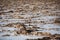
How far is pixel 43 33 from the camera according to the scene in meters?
1.16

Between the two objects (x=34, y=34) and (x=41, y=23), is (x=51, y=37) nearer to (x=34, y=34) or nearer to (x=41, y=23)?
(x=34, y=34)

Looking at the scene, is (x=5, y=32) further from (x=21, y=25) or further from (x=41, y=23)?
(x=41, y=23)

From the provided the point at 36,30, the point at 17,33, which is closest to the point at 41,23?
the point at 36,30

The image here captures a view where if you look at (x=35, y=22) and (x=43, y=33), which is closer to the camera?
(x=43, y=33)

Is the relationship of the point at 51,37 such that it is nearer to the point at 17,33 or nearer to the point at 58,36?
the point at 58,36

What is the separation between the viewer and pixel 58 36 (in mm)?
1073

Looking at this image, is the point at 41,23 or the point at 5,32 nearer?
the point at 5,32

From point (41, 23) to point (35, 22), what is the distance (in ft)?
0.22

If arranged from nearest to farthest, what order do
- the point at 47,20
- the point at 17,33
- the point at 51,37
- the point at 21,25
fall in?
1. the point at 51,37
2. the point at 17,33
3. the point at 21,25
4. the point at 47,20

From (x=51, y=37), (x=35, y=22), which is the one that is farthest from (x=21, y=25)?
(x=51, y=37)

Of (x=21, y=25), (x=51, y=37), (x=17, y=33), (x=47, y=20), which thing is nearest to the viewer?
(x=51, y=37)

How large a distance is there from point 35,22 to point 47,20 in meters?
0.11

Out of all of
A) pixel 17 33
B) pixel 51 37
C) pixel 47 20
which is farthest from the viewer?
pixel 47 20

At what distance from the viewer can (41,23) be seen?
55.2 inches
